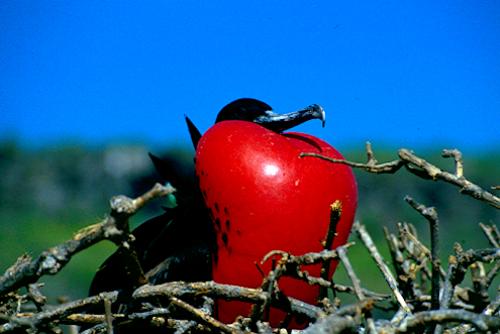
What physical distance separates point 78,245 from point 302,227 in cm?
65

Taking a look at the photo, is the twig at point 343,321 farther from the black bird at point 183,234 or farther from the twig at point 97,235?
the black bird at point 183,234

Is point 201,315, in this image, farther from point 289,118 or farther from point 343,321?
point 289,118

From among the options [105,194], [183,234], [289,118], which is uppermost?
[105,194]

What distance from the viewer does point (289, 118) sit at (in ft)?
7.94

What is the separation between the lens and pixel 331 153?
83.5 inches

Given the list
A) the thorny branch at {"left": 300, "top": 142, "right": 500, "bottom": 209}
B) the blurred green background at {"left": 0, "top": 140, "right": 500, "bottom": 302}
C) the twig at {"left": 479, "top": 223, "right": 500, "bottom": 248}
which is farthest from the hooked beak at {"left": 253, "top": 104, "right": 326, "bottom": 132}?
the blurred green background at {"left": 0, "top": 140, "right": 500, "bottom": 302}

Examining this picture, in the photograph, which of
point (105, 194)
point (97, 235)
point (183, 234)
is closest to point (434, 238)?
point (97, 235)

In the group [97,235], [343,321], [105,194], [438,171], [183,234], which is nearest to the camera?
[343,321]

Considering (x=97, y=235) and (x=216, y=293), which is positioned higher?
(x=97, y=235)

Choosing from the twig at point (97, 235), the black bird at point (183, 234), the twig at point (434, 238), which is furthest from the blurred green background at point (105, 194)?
the twig at point (97, 235)

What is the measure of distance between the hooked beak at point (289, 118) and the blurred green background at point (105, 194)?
4.07 metres

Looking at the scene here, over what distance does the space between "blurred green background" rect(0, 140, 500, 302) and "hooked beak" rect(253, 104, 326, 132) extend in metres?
4.07

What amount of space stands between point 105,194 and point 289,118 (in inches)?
212

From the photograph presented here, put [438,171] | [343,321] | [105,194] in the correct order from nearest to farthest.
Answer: [343,321] < [438,171] < [105,194]
